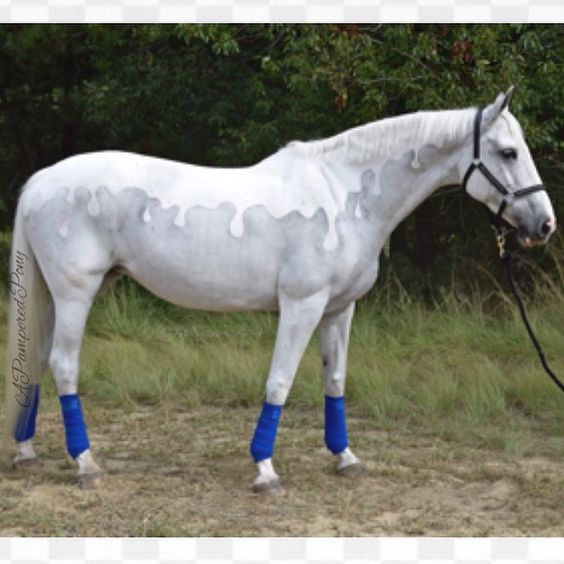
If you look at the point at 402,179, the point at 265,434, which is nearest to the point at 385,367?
the point at 265,434

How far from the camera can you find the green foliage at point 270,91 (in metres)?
7.26

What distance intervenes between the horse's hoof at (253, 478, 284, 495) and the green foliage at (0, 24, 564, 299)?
345 centimetres

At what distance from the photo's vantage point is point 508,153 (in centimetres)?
420

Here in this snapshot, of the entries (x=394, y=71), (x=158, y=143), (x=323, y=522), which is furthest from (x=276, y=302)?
(x=158, y=143)

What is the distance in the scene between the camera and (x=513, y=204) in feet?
13.7

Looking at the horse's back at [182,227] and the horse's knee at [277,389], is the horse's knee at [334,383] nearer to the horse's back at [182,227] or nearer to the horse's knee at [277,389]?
the horse's knee at [277,389]

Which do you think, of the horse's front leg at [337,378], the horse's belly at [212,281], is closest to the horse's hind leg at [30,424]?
the horse's belly at [212,281]

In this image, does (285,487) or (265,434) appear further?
(285,487)

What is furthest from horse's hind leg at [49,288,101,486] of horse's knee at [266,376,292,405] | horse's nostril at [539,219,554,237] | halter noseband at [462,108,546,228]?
horse's nostril at [539,219,554,237]

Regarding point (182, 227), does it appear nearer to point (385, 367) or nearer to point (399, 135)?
point (399, 135)

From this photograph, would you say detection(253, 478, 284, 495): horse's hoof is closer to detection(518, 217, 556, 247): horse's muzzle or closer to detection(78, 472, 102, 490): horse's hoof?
detection(78, 472, 102, 490): horse's hoof

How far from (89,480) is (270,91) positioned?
228 inches

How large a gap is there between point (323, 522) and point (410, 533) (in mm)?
369

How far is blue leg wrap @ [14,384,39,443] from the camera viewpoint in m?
4.79
